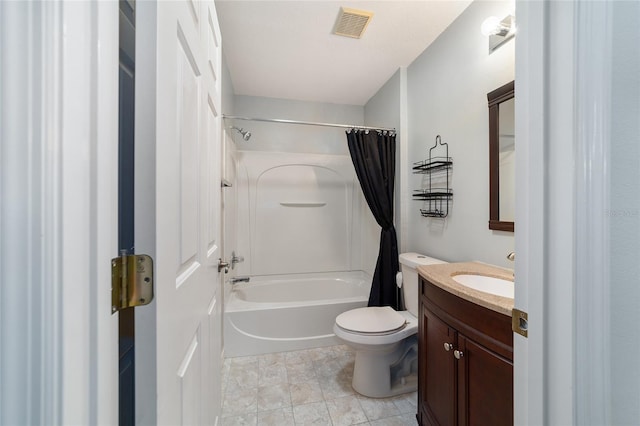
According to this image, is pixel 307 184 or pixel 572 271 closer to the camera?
pixel 572 271

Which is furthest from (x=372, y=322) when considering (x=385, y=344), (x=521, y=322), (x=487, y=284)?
(x=521, y=322)

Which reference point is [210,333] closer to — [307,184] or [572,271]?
[572,271]

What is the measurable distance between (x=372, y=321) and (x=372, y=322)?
1 centimetres

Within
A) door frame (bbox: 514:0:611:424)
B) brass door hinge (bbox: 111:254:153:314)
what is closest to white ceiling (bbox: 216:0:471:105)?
door frame (bbox: 514:0:611:424)

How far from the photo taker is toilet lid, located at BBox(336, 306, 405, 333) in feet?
5.38

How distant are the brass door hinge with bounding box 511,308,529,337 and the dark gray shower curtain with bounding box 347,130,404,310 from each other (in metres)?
1.68

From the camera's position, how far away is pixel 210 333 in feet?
3.38

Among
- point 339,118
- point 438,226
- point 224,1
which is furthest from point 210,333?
point 339,118

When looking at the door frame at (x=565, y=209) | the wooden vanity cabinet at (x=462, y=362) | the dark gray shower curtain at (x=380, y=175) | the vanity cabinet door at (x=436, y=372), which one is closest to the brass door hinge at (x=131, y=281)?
the door frame at (x=565, y=209)

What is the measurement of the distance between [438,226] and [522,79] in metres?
1.45

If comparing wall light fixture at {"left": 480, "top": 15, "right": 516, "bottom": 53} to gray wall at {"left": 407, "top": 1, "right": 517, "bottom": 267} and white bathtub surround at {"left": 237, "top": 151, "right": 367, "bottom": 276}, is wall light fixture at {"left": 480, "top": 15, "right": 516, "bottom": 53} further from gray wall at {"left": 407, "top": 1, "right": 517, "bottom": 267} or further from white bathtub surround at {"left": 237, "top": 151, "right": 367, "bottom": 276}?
white bathtub surround at {"left": 237, "top": 151, "right": 367, "bottom": 276}

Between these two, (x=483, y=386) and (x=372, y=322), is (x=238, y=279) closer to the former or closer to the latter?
(x=372, y=322)

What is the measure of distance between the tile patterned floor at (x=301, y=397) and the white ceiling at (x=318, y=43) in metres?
2.47

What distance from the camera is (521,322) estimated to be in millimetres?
583
